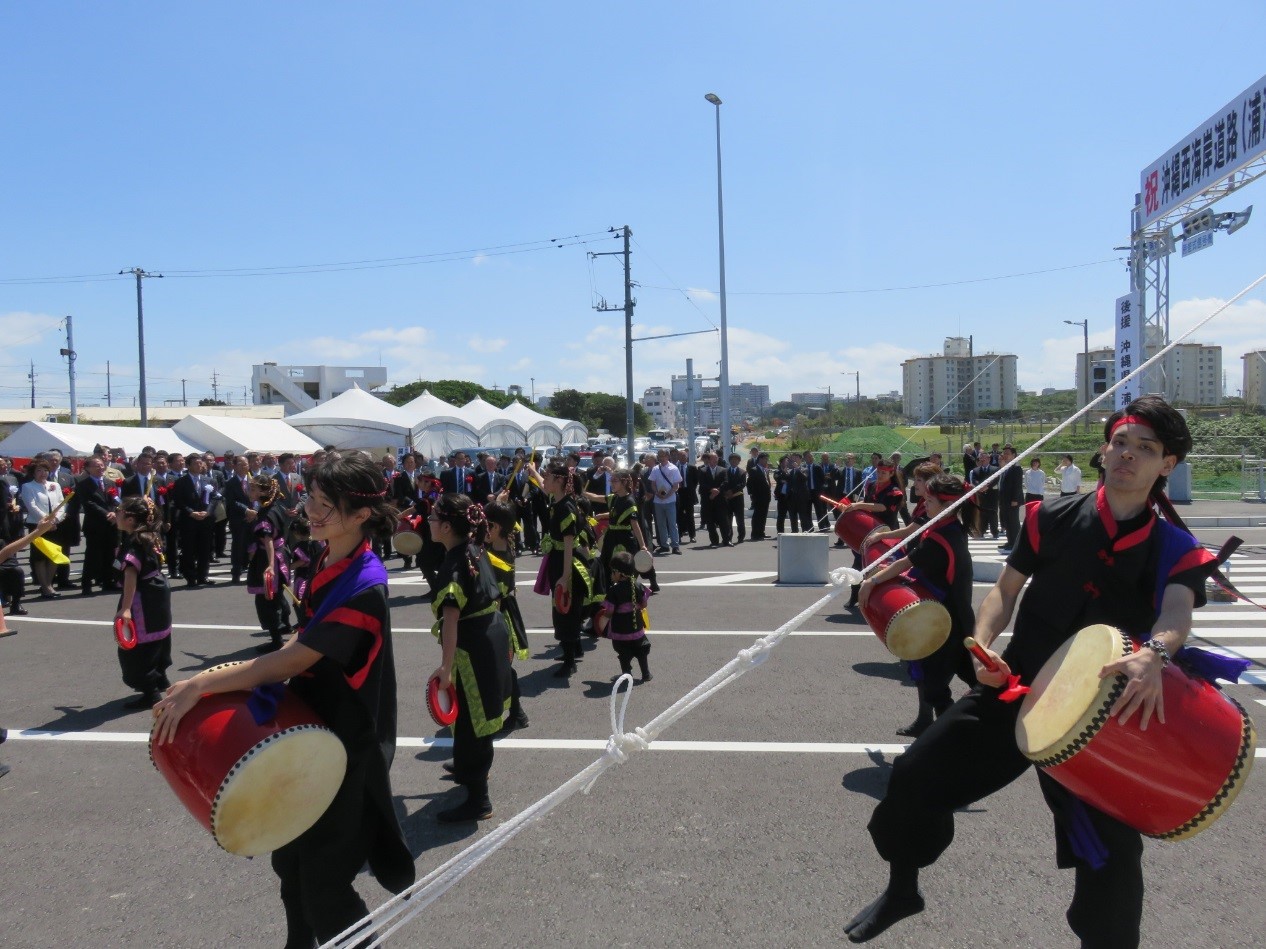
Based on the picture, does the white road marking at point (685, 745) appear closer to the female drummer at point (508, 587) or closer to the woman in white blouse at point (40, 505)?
the female drummer at point (508, 587)

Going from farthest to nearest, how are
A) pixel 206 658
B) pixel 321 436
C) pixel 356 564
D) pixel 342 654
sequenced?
pixel 321 436, pixel 206 658, pixel 356 564, pixel 342 654

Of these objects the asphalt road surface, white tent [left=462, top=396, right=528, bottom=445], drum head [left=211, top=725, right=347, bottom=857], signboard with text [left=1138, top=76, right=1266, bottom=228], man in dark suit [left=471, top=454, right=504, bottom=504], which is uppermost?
signboard with text [left=1138, top=76, right=1266, bottom=228]

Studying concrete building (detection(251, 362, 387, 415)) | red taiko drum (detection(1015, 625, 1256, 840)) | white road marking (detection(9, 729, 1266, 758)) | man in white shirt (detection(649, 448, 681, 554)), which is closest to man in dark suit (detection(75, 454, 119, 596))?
white road marking (detection(9, 729, 1266, 758))

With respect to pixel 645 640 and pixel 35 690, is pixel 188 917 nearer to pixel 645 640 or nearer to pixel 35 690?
pixel 645 640

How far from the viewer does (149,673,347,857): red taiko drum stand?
2.39m

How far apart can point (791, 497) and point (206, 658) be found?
12.4 metres

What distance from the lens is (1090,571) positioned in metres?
2.84

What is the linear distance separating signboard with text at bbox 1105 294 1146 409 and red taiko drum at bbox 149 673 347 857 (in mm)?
20122

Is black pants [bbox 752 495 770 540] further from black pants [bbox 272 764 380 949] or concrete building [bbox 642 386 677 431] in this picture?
concrete building [bbox 642 386 677 431]

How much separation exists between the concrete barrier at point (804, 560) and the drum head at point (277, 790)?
33.6 feet

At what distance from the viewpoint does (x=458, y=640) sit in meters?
4.66

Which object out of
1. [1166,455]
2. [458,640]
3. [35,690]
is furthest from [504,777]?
[35,690]

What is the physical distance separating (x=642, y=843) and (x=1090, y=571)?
95.7 inches

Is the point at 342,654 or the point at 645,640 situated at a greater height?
the point at 342,654
